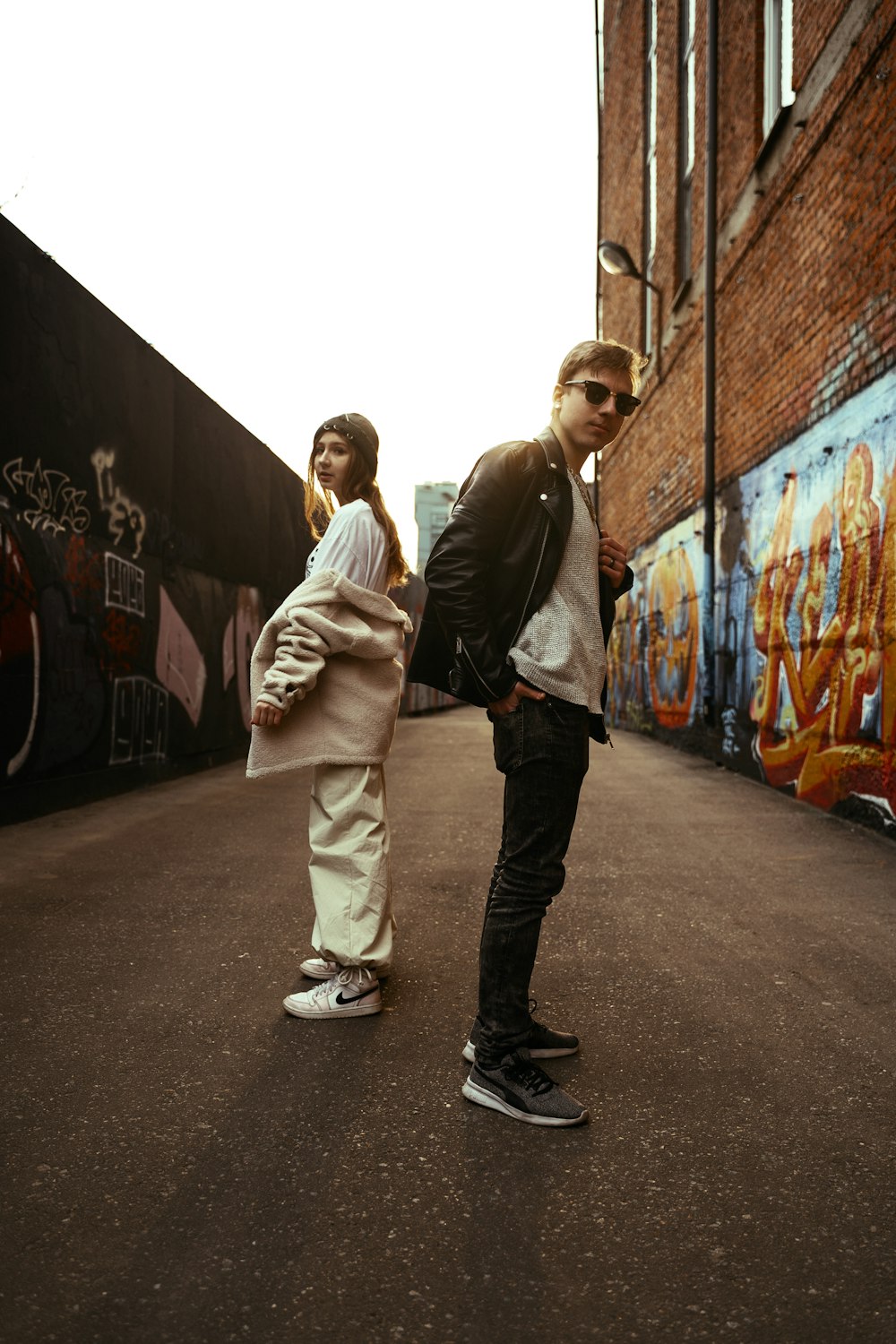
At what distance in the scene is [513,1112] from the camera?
2.27 m

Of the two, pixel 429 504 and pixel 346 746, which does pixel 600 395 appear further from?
pixel 429 504

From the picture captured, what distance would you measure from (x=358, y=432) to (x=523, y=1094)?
6.35 ft

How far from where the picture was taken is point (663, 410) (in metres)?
13.3

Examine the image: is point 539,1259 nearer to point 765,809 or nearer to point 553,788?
point 553,788

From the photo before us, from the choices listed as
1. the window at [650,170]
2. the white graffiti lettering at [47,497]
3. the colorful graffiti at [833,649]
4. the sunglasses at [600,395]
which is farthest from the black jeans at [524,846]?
the window at [650,170]

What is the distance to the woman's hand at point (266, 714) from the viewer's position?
2764mm

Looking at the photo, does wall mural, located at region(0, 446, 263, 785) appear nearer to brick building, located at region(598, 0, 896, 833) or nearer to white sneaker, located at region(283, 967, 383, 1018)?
white sneaker, located at region(283, 967, 383, 1018)

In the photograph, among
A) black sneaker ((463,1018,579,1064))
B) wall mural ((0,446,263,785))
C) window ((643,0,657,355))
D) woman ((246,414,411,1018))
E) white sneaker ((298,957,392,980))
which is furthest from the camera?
window ((643,0,657,355))

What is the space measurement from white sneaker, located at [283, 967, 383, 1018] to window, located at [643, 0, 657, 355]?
1327cm

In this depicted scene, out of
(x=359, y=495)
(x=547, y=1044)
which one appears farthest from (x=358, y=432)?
(x=547, y=1044)

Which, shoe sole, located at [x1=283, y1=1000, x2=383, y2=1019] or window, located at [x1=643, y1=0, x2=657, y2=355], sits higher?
window, located at [x1=643, y1=0, x2=657, y2=355]

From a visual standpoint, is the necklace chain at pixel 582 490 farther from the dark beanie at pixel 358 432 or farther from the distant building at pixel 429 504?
the distant building at pixel 429 504

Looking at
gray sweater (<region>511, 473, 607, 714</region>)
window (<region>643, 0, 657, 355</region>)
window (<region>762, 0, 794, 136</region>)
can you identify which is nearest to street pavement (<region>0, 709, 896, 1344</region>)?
gray sweater (<region>511, 473, 607, 714</region>)

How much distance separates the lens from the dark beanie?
3.00 m
